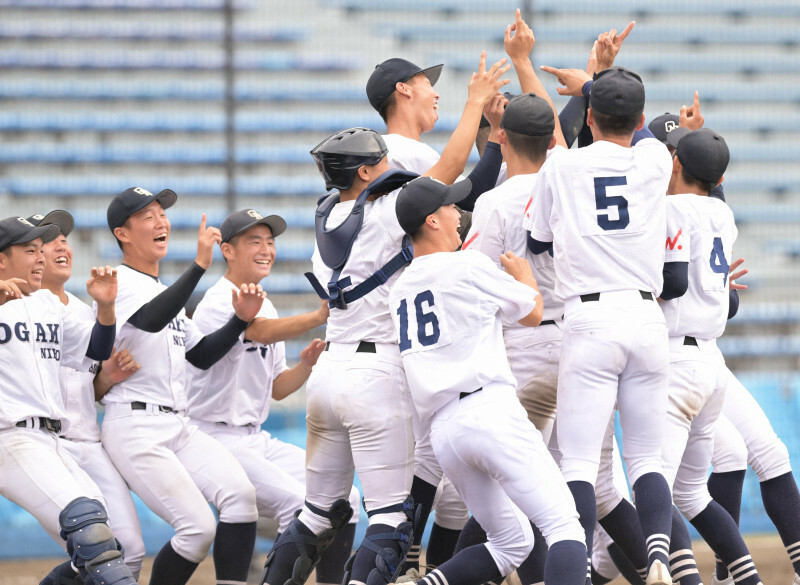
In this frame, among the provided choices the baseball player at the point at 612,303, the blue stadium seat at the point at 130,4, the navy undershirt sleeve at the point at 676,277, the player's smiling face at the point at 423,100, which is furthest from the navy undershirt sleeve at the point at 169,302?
the blue stadium seat at the point at 130,4

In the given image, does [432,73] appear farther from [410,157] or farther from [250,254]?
[250,254]

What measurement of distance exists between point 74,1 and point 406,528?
7672 mm

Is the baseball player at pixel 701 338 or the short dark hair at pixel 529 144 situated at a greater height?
the short dark hair at pixel 529 144

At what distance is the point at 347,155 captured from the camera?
395 cm

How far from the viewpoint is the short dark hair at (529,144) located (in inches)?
160

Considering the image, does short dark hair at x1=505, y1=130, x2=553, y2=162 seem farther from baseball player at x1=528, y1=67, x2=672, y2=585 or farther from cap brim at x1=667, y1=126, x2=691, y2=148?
cap brim at x1=667, y1=126, x2=691, y2=148

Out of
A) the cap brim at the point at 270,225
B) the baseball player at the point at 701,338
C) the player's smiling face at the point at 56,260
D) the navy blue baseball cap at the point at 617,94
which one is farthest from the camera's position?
the cap brim at the point at 270,225

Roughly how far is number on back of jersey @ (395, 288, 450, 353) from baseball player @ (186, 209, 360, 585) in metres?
1.36

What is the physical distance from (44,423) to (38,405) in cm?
8

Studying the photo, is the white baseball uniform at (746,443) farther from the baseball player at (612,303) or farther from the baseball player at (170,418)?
the baseball player at (170,418)

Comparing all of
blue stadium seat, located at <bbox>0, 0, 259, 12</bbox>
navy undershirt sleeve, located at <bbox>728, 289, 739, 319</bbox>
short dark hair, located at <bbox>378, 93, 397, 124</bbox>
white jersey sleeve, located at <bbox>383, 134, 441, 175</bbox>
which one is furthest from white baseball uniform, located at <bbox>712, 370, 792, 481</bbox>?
blue stadium seat, located at <bbox>0, 0, 259, 12</bbox>

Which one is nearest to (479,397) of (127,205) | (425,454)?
(425,454)

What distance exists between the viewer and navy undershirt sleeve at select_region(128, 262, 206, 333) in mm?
4418

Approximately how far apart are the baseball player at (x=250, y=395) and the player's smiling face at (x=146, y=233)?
33cm
